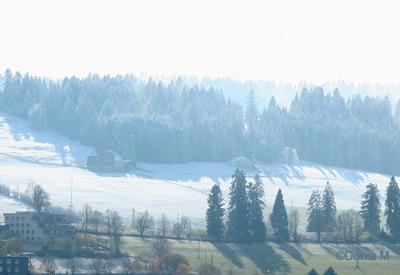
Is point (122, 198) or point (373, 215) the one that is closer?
point (373, 215)

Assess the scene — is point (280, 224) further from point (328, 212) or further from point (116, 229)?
point (116, 229)

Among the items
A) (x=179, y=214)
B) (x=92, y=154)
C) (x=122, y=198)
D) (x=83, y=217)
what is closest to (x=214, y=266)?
(x=83, y=217)

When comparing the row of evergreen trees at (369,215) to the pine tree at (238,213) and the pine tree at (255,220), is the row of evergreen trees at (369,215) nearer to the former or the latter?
the pine tree at (255,220)

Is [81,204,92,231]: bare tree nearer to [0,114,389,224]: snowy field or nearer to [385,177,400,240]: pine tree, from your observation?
[0,114,389,224]: snowy field

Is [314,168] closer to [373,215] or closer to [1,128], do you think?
[1,128]

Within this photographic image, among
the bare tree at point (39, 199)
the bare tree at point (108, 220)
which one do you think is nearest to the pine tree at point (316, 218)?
the bare tree at point (108, 220)

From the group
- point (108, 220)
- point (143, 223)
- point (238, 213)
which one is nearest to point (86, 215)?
point (108, 220)

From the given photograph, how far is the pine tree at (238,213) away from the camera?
10919 centimetres

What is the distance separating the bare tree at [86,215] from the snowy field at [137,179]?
15.1ft

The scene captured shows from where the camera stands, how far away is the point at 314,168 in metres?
170

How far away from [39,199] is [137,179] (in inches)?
1270

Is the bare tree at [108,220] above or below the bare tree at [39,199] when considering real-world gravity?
below

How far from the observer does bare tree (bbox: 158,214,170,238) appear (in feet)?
358

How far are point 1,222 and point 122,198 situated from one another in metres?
26.1
